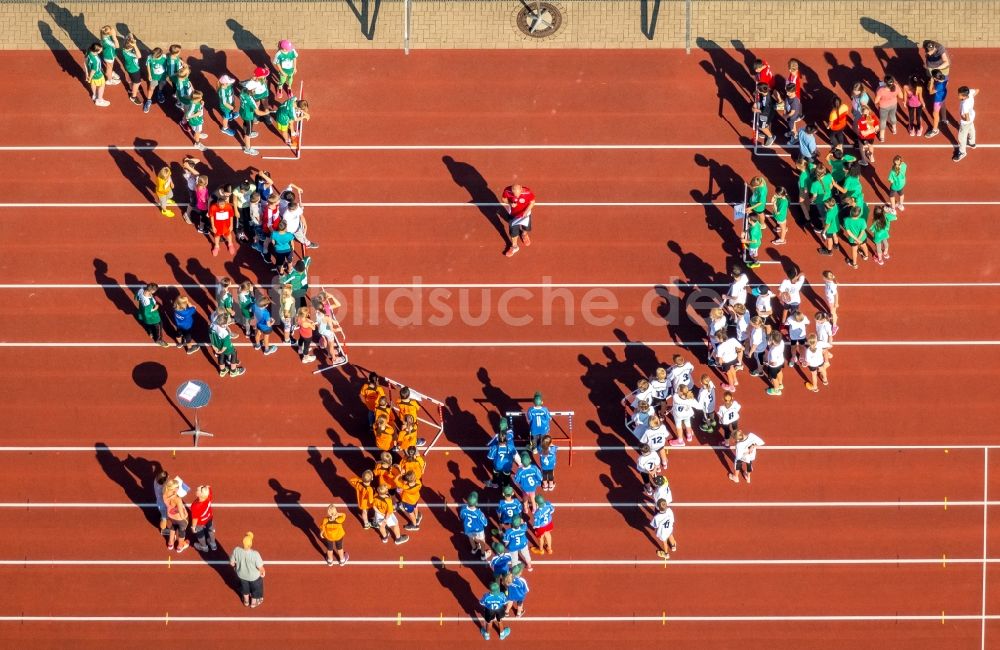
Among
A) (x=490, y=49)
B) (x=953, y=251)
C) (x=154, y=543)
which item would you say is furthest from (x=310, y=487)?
(x=953, y=251)

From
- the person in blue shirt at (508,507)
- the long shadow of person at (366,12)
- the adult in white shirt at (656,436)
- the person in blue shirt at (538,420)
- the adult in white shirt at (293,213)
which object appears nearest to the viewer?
the person in blue shirt at (508,507)

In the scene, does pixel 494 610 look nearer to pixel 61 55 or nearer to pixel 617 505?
pixel 617 505

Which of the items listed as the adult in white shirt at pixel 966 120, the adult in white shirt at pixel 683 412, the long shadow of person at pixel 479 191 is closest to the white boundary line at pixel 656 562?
the adult in white shirt at pixel 683 412

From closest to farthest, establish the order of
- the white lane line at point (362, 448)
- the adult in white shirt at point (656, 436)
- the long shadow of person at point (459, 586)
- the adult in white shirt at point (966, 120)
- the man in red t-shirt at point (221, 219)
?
1. the adult in white shirt at point (656, 436)
2. the long shadow of person at point (459, 586)
3. the man in red t-shirt at point (221, 219)
4. the white lane line at point (362, 448)
5. the adult in white shirt at point (966, 120)

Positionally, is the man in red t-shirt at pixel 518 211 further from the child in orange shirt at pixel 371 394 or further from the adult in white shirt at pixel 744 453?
the adult in white shirt at pixel 744 453

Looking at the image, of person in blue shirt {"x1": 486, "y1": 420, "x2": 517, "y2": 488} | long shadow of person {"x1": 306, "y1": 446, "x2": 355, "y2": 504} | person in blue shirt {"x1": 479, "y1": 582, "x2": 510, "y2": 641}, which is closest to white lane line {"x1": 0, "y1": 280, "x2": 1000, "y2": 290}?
person in blue shirt {"x1": 486, "y1": 420, "x2": 517, "y2": 488}

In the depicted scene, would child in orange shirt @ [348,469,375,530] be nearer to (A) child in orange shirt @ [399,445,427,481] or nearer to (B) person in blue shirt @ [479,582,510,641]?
(A) child in orange shirt @ [399,445,427,481]

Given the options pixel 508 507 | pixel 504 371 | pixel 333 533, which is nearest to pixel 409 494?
pixel 333 533
